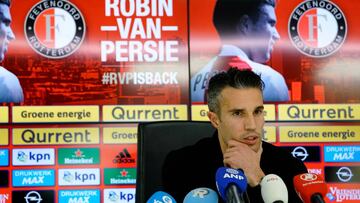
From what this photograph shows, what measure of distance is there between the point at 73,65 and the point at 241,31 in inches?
40.1

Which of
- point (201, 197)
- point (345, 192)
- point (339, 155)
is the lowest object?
point (345, 192)

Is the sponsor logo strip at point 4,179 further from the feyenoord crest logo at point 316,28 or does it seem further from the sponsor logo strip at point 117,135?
the feyenoord crest logo at point 316,28

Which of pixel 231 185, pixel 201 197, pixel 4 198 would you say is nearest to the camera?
pixel 231 185

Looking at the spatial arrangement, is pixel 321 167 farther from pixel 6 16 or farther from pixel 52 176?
pixel 6 16

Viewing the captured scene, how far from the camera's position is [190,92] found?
322 cm

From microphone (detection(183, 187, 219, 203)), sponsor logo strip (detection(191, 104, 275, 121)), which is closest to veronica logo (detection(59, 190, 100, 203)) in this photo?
sponsor logo strip (detection(191, 104, 275, 121))

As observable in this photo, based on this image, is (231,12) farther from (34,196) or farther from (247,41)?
(34,196)

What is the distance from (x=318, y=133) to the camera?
10.6 feet

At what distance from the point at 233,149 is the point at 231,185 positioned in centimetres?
47

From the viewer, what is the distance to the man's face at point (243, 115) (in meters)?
1.53

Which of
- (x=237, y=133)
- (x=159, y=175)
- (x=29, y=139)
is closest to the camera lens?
(x=237, y=133)

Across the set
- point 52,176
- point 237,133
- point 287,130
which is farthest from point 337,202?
point 237,133

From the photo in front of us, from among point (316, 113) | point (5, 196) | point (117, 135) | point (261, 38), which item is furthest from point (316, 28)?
point (5, 196)

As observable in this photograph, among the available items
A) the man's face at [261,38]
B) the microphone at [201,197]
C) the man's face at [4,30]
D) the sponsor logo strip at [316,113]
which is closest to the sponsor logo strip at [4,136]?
the man's face at [4,30]
